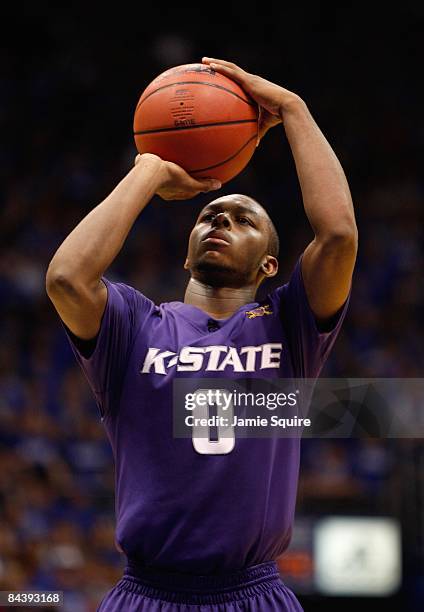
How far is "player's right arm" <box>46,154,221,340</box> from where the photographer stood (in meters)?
2.64

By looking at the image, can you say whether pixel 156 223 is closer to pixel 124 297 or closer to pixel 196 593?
pixel 124 297

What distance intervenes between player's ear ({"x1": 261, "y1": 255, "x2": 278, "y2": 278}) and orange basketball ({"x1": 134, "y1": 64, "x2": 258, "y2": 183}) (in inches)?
13.2

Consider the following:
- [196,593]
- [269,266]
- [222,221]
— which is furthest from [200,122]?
[196,593]

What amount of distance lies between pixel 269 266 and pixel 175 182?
1.61 feet

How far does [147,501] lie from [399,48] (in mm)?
11968

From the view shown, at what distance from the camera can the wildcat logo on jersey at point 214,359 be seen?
2824mm

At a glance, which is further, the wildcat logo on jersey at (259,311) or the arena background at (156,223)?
the arena background at (156,223)

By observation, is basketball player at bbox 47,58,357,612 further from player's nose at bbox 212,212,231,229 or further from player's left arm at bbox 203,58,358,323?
player's nose at bbox 212,212,231,229

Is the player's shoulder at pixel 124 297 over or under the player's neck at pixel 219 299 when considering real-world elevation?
over

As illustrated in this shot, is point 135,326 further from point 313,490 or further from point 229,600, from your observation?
point 313,490

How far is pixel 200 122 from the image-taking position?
3.01 m

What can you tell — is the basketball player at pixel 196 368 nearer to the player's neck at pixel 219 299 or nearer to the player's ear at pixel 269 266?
the player's neck at pixel 219 299

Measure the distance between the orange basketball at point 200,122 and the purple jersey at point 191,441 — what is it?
50 centimetres

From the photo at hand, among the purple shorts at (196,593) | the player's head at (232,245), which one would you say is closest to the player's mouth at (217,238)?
the player's head at (232,245)
